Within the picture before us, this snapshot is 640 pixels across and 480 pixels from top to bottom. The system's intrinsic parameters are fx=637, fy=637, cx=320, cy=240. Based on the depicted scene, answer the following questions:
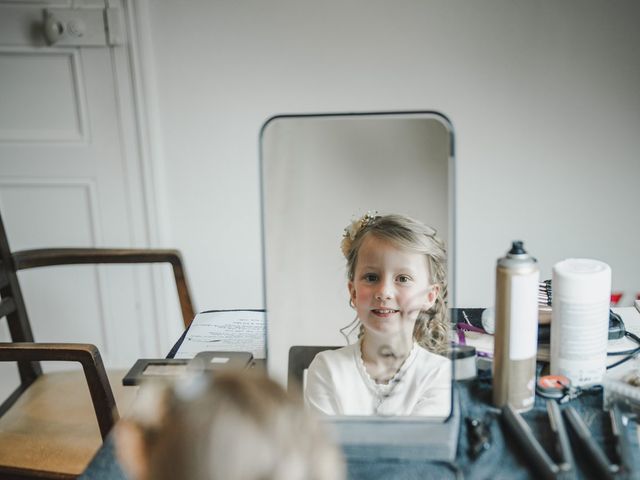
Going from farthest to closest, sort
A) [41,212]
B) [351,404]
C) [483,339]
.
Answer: [41,212], [483,339], [351,404]

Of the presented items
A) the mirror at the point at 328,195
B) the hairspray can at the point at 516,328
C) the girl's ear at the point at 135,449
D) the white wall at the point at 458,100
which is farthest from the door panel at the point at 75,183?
the girl's ear at the point at 135,449

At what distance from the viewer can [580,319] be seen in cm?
88

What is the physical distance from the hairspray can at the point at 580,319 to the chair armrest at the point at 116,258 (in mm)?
984

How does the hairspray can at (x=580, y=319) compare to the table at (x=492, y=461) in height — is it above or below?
above

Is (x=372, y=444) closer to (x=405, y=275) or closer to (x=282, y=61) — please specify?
(x=405, y=275)

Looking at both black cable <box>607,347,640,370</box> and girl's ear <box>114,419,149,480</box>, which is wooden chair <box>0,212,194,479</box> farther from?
black cable <box>607,347,640,370</box>

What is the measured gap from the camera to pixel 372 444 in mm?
797

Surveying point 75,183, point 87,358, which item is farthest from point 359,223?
point 75,183

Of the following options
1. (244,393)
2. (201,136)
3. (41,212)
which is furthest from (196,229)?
(244,393)

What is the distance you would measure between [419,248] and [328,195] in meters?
0.15

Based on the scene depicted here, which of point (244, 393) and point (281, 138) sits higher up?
point (281, 138)

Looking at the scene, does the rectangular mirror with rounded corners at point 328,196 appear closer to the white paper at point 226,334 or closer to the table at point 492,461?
the table at point 492,461

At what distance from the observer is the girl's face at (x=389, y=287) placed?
2.85 feet

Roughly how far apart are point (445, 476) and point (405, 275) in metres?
0.26
